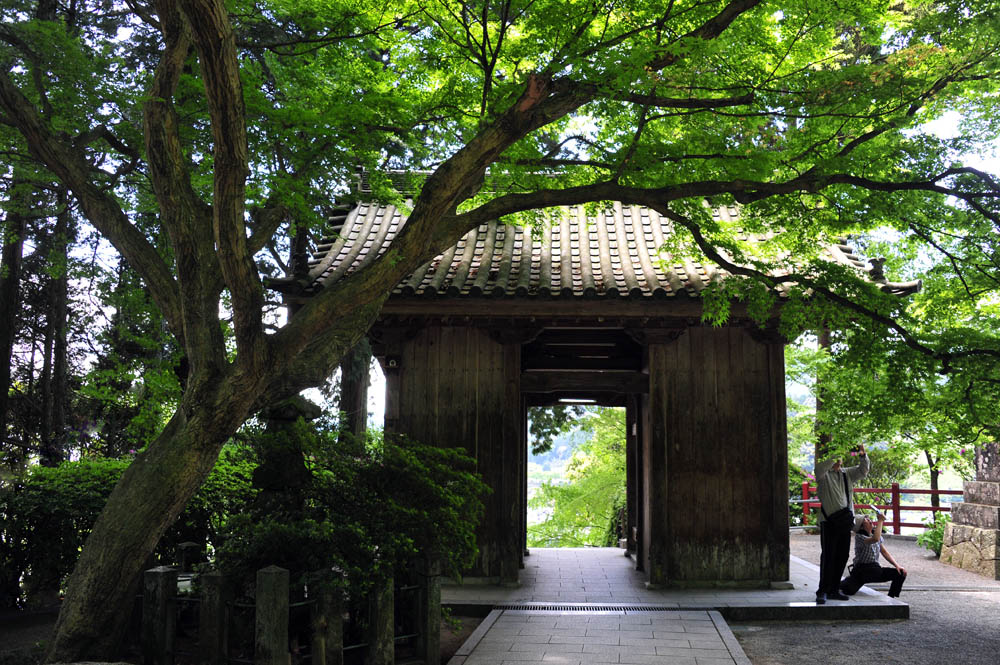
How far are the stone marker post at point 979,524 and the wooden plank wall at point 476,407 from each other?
25.3ft

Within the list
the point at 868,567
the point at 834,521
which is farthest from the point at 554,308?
the point at 868,567

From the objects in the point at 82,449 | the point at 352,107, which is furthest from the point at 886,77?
the point at 82,449

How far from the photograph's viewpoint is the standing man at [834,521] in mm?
8914

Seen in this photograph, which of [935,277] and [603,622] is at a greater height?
[935,277]

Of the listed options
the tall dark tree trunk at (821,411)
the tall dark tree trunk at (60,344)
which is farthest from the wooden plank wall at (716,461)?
the tall dark tree trunk at (60,344)

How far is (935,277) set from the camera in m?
8.76

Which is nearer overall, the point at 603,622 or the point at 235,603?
the point at 235,603

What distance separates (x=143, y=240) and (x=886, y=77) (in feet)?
22.0

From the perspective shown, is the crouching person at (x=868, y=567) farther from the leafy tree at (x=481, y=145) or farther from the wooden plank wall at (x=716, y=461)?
the leafy tree at (x=481, y=145)

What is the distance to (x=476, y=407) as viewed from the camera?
34.0 ft

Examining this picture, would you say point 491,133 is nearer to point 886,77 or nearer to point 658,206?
point 658,206

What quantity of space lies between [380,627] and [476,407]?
4.85m

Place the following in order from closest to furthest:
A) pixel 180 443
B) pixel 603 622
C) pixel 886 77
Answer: pixel 180 443, pixel 886 77, pixel 603 622

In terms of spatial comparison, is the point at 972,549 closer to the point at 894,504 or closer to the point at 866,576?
the point at 894,504
